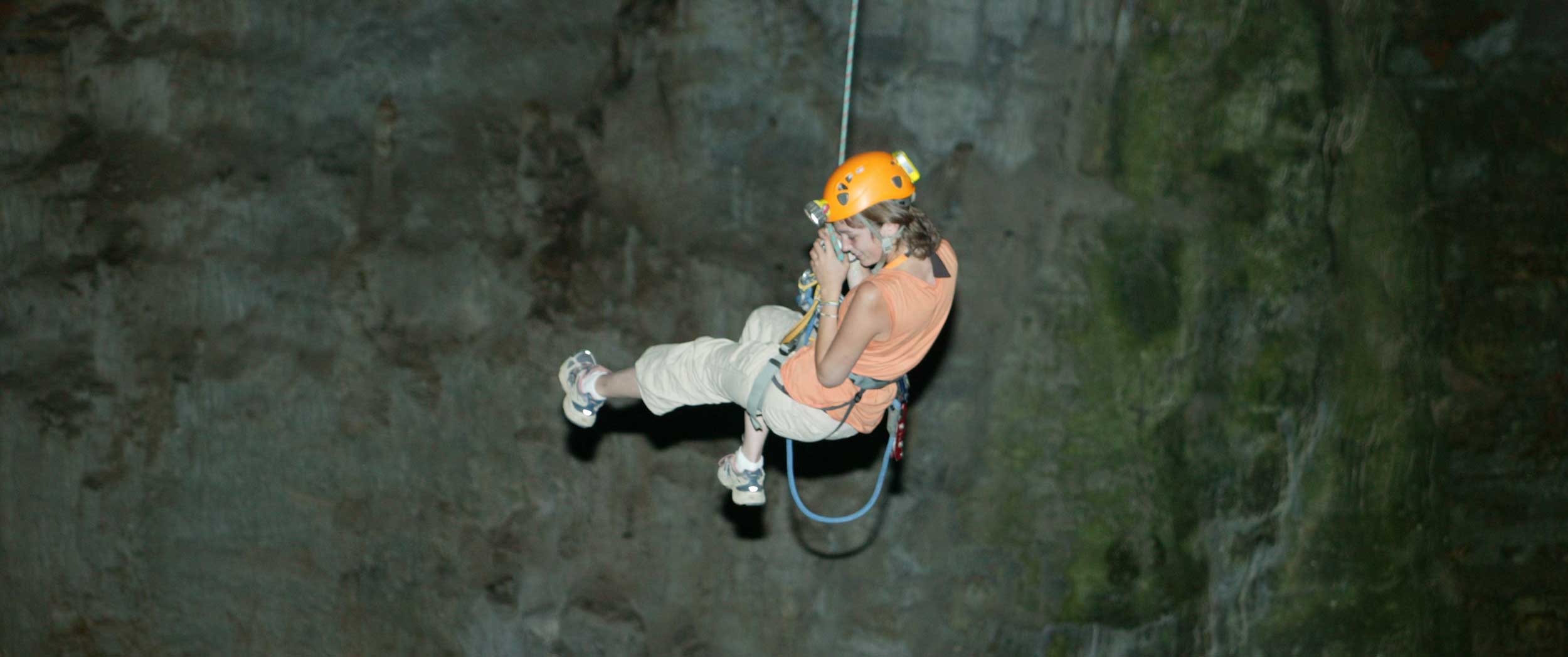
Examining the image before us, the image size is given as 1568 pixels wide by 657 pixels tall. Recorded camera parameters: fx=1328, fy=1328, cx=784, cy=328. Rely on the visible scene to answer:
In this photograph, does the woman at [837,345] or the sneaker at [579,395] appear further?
the sneaker at [579,395]

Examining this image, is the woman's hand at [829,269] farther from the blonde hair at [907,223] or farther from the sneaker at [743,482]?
the sneaker at [743,482]

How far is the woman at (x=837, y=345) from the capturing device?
13.3 ft

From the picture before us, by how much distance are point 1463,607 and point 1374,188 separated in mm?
2617

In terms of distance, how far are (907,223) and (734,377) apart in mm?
822

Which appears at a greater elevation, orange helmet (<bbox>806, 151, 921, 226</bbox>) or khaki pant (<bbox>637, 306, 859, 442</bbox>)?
orange helmet (<bbox>806, 151, 921, 226</bbox>)

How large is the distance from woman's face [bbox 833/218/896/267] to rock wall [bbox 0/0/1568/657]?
8.12ft

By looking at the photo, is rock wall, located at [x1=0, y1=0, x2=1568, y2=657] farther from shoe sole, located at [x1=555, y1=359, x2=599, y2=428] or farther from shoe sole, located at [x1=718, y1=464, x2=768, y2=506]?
→ shoe sole, located at [x1=718, y1=464, x2=768, y2=506]

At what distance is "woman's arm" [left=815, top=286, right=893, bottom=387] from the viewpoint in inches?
158

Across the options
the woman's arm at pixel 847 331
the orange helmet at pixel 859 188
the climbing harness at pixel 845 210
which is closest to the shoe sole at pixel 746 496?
the climbing harness at pixel 845 210

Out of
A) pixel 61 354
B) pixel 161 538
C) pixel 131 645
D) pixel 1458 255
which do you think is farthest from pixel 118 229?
pixel 1458 255

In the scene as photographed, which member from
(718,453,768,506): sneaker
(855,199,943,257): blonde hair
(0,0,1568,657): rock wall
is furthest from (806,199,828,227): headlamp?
(0,0,1568,657): rock wall

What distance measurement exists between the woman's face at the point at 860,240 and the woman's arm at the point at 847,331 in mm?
167

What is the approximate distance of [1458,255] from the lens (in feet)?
24.5

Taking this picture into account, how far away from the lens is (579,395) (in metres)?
4.80
